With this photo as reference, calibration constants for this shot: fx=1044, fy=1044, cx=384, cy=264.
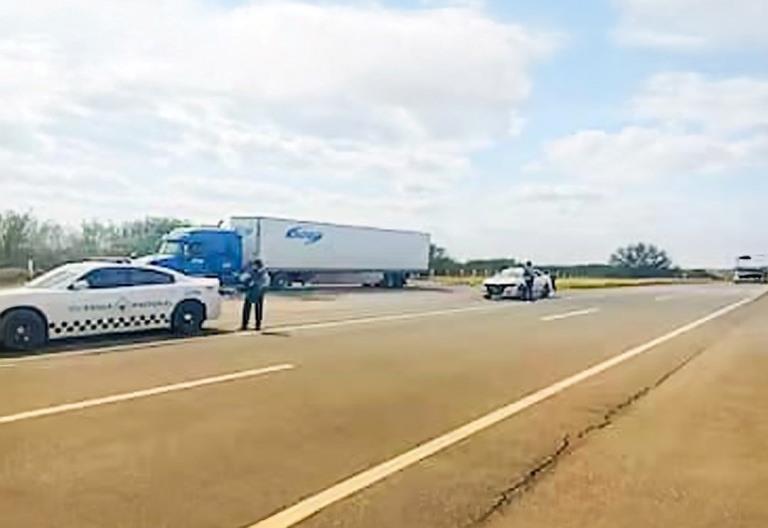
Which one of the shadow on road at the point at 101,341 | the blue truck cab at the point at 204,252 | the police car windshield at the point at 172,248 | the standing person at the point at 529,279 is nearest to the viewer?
the shadow on road at the point at 101,341

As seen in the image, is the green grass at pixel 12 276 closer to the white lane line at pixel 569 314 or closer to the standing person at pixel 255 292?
the standing person at pixel 255 292

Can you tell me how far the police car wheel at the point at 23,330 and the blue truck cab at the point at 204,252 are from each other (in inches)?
1093

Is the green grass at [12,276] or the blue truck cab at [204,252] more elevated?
the blue truck cab at [204,252]

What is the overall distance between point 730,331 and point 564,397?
1379 centimetres

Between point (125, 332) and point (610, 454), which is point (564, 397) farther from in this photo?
point (125, 332)

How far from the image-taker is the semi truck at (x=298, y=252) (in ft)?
150

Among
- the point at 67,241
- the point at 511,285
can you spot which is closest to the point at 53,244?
the point at 67,241

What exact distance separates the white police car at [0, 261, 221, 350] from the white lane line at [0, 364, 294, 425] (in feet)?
15.4

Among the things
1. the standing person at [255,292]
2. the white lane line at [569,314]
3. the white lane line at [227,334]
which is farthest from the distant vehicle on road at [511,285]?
the standing person at [255,292]

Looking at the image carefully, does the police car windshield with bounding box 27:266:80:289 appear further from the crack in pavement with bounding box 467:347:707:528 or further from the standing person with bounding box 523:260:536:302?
the standing person with bounding box 523:260:536:302

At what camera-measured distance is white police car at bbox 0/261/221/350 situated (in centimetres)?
1673

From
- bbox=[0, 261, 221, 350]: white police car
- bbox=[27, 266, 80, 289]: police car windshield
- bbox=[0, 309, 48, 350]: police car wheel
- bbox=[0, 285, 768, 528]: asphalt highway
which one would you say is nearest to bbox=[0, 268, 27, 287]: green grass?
bbox=[0, 261, 221, 350]: white police car

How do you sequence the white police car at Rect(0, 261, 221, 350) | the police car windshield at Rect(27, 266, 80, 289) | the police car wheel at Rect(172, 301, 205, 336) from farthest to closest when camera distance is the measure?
1. the police car wheel at Rect(172, 301, 205, 336)
2. the police car windshield at Rect(27, 266, 80, 289)
3. the white police car at Rect(0, 261, 221, 350)

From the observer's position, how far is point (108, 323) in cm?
1817
